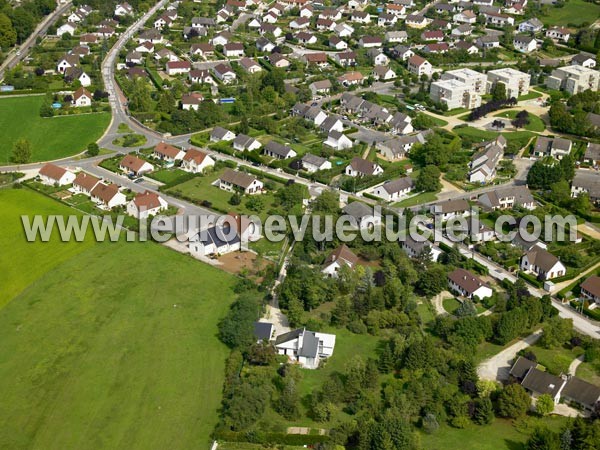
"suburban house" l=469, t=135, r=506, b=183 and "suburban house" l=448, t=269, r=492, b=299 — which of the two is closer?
Result: "suburban house" l=448, t=269, r=492, b=299

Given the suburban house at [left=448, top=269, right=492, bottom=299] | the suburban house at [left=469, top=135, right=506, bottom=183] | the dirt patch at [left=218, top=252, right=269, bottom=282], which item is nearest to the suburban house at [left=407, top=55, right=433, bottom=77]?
the suburban house at [left=469, top=135, right=506, bottom=183]

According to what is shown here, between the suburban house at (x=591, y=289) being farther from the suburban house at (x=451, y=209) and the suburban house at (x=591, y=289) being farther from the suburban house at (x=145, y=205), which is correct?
the suburban house at (x=145, y=205)

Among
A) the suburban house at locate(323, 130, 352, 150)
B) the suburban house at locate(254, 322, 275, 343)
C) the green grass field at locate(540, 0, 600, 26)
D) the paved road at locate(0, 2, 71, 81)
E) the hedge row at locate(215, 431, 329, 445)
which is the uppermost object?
the hedge row at locate(215, 431, 329, 445)

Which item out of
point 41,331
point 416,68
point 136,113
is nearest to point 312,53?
point 416,68

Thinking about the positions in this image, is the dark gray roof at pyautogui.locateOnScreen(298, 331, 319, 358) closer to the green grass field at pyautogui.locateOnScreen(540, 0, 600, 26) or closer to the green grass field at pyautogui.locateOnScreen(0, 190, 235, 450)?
the green grass field at pyautogui.locateOnScreen(0, 190, 235, 450)

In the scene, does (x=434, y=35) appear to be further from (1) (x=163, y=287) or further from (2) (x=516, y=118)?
(1) (x=163, y=287)

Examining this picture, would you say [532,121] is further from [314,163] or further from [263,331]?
[263,331]
